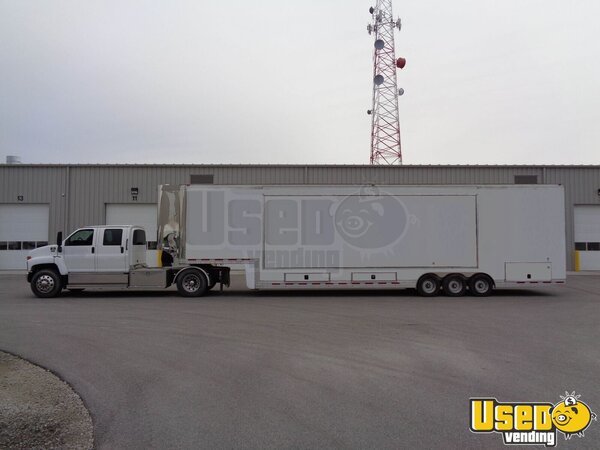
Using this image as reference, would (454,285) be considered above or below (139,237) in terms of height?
below

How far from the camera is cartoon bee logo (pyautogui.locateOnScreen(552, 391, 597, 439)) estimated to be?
4.42 m

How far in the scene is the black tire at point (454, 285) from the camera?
14070 mm

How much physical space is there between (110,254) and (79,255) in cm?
92

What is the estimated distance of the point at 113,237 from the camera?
1416cm

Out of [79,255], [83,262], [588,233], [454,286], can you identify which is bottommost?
[454,286]

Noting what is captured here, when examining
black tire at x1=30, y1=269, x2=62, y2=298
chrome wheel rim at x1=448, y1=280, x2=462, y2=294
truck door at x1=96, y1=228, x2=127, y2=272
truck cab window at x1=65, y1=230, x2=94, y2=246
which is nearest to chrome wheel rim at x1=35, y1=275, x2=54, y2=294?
black tire at x1=30, y1=269, x2=62, y2=298

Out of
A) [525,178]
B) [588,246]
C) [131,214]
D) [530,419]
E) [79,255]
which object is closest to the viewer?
[530,419]

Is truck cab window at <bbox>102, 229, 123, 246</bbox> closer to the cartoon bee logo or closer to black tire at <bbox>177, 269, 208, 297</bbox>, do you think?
black tire at <bbox>177, 269, 208, 297</bbox>

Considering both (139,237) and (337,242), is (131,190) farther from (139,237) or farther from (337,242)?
(337,242)

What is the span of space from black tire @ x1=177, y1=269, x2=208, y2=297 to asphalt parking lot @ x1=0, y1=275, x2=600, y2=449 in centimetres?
191

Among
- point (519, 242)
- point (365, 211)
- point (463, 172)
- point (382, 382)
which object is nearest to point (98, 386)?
point (382, 382)

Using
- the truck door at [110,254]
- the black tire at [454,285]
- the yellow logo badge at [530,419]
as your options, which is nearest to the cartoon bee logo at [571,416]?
the yellow logo badge at [530,419]

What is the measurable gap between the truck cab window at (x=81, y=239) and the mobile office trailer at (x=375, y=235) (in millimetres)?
2132

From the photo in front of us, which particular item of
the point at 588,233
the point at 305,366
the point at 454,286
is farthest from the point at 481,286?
the point at 588,233
